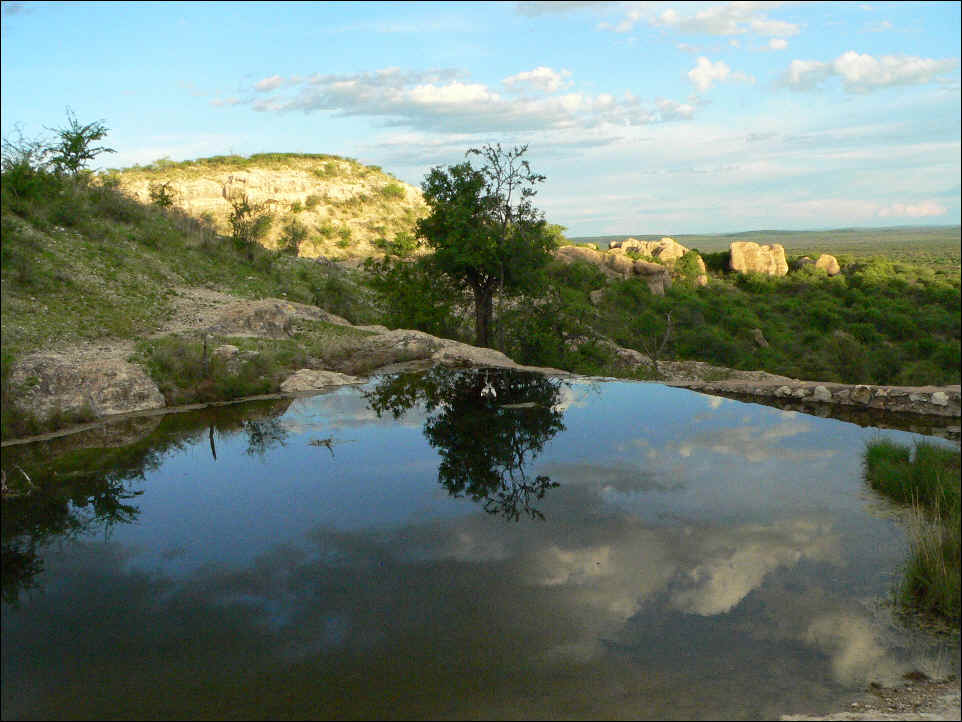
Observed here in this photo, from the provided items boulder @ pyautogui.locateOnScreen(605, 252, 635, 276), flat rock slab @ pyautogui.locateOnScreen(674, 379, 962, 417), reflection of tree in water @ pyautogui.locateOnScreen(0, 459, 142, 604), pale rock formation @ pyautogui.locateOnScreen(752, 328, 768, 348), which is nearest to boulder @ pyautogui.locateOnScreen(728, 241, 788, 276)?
boulder @ pyautogui.locateOnScreen(605, 252, 635, 276)

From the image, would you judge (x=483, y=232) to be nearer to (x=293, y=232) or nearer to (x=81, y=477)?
(x=81, y=477)

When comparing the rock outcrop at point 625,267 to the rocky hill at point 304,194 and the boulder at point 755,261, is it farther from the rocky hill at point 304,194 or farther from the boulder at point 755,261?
the rocky hill at point 304,194

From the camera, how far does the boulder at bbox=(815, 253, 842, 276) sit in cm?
5068

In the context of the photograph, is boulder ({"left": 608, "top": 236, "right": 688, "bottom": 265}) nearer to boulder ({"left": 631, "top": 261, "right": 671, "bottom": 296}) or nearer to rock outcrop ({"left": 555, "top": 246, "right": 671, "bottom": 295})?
rock outcrop ({"left": 555, "top": 246, "right": 671, "bottom": 295})

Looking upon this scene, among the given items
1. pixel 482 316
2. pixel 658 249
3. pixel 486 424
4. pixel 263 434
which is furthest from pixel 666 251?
pixel 263 434

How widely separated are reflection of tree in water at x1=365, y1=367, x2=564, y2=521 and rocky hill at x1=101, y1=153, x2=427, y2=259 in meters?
30.5

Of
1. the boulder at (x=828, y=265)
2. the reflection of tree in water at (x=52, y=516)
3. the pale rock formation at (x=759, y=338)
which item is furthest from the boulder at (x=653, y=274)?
the reflection of tree in water at (x=52, y=516)

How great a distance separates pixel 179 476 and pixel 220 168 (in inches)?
1835

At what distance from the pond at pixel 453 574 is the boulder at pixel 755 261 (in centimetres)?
4426

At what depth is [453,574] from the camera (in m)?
5.04

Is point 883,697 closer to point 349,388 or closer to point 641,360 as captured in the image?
point 349,388

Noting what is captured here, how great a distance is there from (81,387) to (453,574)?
6679 mm

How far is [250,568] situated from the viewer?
5203 millimetres

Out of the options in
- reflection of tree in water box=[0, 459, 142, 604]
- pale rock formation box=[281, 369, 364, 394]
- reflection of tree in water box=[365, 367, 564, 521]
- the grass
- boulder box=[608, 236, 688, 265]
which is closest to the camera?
the grass
